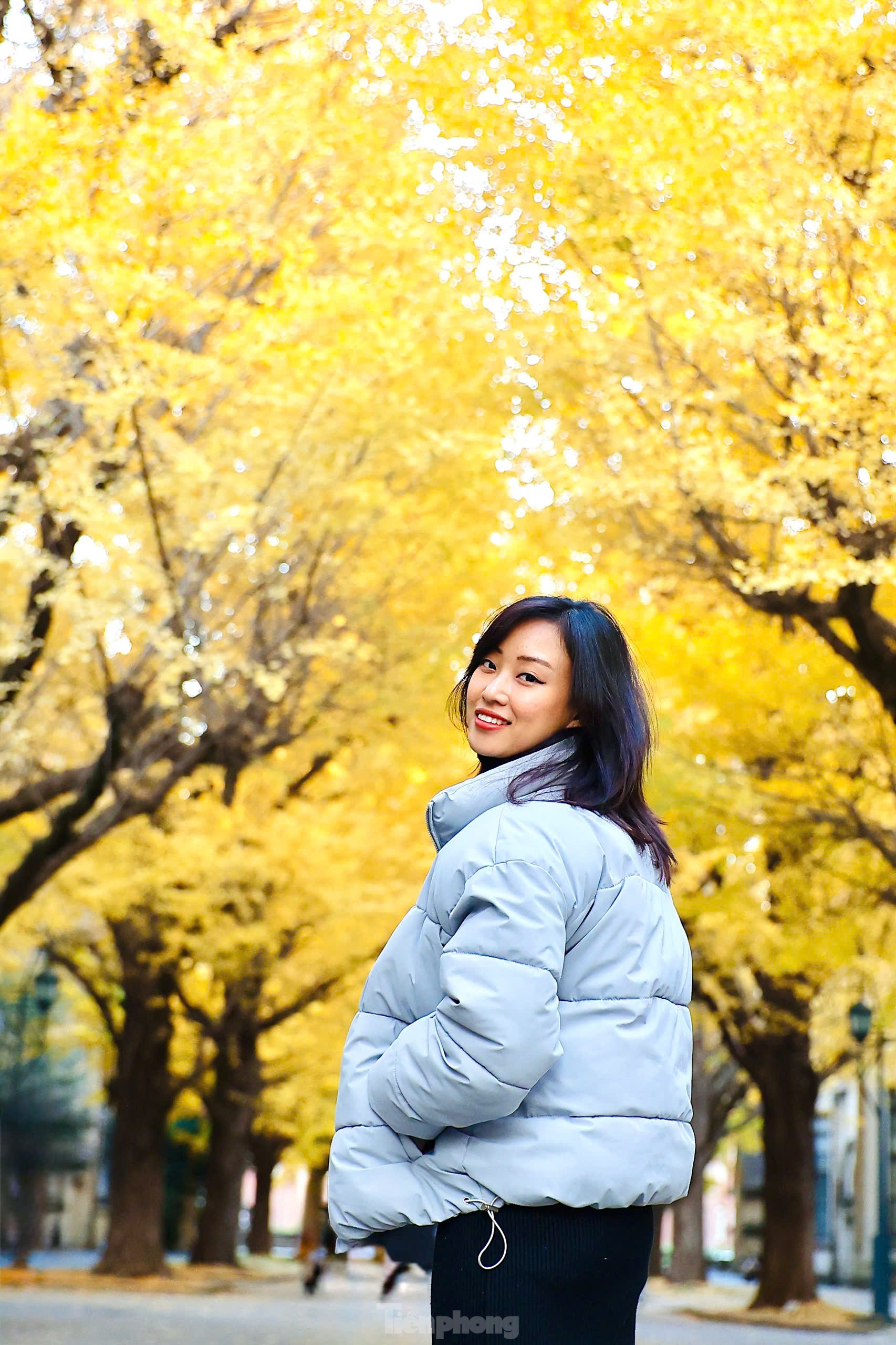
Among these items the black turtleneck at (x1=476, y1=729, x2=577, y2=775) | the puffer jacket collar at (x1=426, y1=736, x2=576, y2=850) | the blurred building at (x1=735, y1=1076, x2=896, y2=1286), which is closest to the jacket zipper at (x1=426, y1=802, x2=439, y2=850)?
the puffer jacket collar at (x1=426, y1=736, x2=576, y2=850)

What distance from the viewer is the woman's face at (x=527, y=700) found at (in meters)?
2.38

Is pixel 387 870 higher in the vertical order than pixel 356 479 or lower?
lower

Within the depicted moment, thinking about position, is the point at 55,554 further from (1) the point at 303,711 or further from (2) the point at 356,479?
(1) the point at 303,711

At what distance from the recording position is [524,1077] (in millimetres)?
1940

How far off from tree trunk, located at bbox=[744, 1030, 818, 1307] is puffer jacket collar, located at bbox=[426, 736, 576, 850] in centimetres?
1805

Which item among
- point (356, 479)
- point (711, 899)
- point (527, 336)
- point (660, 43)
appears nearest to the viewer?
point (660, 43)

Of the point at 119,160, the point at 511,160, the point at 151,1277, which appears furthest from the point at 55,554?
the point at 151,1277

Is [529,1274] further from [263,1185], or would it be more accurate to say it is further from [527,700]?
[263,1185]

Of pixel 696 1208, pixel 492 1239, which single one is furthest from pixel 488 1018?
pixel 696 1208

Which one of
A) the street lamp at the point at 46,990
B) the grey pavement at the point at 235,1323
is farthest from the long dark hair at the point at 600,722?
the street lamp at the point at 46,990

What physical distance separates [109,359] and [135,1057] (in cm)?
1414

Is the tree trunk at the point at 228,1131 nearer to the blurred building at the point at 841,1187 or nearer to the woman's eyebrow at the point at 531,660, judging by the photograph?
the blurred building at the point at 841,1187

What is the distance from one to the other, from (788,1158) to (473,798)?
61.4 ft

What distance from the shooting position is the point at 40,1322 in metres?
13.6
